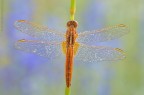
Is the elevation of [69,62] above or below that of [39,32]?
below

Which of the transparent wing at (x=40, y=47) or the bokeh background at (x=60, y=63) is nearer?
the transparent wing at (x=40, y=47)

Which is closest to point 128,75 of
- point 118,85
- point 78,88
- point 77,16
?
point 118,85

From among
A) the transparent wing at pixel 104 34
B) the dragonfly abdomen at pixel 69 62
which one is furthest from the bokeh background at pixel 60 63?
the dragonfly abdomen at pixel 69 62

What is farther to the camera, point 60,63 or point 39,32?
point 60,63

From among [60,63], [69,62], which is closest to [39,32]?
[69,62]

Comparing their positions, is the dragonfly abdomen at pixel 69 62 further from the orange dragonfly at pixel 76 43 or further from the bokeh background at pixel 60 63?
the bokeh background at pixel 60 63

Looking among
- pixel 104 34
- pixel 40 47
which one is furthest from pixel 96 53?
pixel 40 47

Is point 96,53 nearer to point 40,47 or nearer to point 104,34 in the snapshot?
point 104,34
